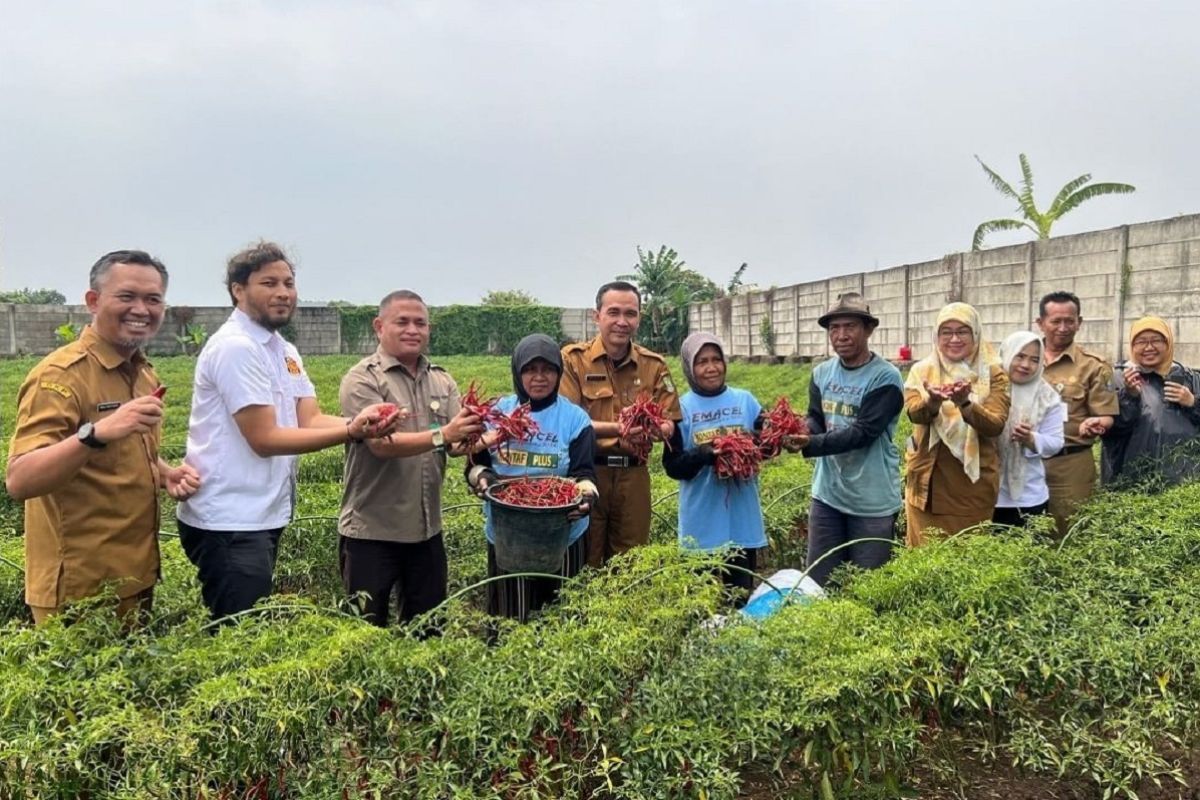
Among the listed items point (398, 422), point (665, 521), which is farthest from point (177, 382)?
point (398, 422)

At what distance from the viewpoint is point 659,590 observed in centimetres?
246

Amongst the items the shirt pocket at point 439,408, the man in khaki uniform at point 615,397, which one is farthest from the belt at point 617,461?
the shirt pocket at point 439,408

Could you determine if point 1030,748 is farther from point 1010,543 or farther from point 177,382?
point 177,382

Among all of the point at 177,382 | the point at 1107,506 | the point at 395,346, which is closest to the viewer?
the point at 395,346

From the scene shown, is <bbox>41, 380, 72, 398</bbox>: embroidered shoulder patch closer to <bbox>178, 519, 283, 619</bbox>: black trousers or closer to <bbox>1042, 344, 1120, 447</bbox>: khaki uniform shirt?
<bbox>178, 519, 283, 619</bbox>: black trousers

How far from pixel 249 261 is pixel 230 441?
642 mm

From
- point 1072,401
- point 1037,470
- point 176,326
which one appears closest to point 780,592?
point 1037,470

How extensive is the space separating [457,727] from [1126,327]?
9542 mm

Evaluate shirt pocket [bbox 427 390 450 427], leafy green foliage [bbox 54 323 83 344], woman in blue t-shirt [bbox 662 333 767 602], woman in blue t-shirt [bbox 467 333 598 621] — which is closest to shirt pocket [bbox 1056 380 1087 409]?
woman in blue t-shirt [bbox 662 333 767 602]

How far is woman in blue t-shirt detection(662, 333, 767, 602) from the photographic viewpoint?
3996 millimetres

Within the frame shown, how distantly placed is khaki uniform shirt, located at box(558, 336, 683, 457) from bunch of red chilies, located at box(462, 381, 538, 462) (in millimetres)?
676

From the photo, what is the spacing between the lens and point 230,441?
9.25 feet

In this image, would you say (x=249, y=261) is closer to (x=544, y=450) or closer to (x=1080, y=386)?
(x=544, y=450)

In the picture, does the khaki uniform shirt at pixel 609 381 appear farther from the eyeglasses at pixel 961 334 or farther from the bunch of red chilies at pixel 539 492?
the eyeglasses at pixel 961 334
